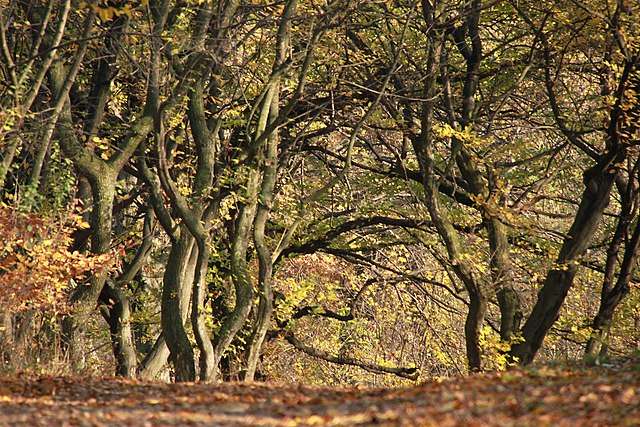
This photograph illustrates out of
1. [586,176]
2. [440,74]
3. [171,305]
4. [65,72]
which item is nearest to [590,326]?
[586,176]

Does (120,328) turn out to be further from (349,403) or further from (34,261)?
(349,403)

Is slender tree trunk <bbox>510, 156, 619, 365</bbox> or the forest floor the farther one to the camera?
slender tree trunk <bbox>510, 156, 619, 365</bbox>

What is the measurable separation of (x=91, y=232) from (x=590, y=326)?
712cm

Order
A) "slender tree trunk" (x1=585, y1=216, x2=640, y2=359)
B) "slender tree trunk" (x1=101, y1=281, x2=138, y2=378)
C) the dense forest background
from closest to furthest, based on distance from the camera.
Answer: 1. the dense forest background
2. "slender tree trunk" (x1=585, y1=216, x2=640, y2=359)
3. "slender tree trunk" (x1=101, y1=281, x2=138, y2=378)

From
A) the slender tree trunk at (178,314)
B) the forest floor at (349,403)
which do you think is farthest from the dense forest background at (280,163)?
the forest floor at (349,403)

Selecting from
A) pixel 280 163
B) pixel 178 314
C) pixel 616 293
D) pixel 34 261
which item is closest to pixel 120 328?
pixel 178 314

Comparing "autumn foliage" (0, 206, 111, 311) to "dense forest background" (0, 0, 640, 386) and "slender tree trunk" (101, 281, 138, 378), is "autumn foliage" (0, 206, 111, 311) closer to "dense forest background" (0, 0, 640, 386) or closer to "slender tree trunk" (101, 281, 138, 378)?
"dense forest background" (0, 0, 640, 386)

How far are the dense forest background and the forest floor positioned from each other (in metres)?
2.11

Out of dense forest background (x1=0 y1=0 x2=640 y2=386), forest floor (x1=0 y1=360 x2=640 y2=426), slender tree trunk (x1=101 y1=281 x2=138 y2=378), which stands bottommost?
forest floor (x1=0 y1=360 x2=640 y2=426)

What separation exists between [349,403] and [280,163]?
27.1 ft

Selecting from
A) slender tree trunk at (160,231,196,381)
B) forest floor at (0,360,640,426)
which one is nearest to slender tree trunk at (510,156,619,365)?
slender tree trunk at (160,231,196,381)

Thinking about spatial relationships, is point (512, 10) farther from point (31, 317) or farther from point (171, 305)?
point (31, 317)

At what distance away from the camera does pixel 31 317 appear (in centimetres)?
1144

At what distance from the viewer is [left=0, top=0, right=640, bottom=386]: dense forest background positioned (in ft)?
39.0
